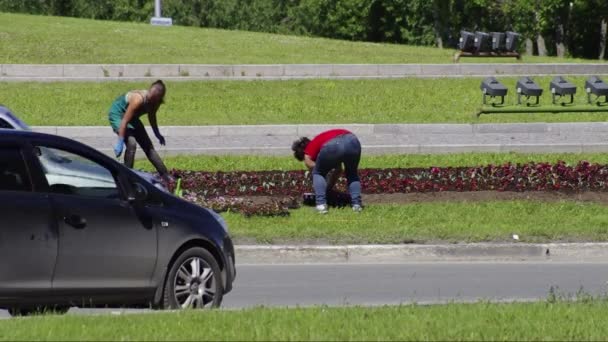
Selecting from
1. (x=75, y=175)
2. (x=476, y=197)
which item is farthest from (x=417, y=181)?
(x=75, y=175)

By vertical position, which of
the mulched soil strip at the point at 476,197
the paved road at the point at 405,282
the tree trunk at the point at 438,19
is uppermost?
the paved road at the point at 405,282

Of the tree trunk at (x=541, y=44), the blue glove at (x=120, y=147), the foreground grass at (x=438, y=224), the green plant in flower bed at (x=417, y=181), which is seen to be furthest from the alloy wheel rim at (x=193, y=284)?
the tree trunk at (x=541, y=44)

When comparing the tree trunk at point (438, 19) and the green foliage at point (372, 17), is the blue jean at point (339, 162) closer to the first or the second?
the green foliage at point (372, 17)

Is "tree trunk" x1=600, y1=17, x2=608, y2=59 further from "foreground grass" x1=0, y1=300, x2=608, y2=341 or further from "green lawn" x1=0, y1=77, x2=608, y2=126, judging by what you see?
"foreground grass" x1=0, y1=300, x2=608, y2=341

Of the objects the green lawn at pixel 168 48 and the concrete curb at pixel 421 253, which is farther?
the green lawn at pixel 168 48

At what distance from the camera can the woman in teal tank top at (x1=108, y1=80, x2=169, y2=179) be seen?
17000 mm

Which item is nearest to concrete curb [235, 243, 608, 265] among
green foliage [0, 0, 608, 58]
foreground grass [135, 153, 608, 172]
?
foreground grass [135, 153, 608, 172]

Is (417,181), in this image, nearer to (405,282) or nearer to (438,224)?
(438,224)

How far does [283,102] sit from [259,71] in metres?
4.03

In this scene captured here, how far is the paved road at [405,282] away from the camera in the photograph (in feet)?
38.1

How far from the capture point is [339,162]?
53.1 ft

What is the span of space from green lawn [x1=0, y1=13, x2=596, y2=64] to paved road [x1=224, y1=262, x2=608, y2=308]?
23.1 metres

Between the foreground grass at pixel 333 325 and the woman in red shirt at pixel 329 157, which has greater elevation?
the foreground grass at pixel 333 325

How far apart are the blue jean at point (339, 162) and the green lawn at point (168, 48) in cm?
2029
